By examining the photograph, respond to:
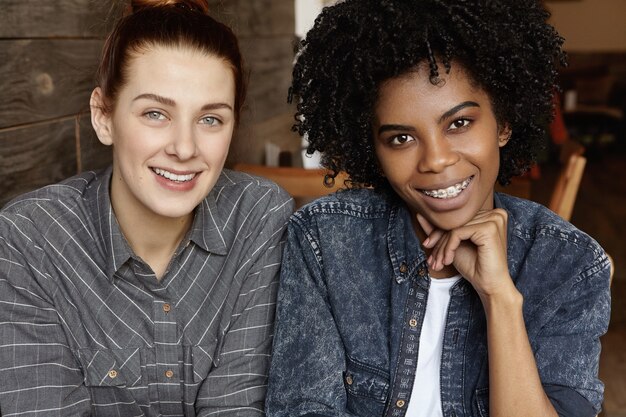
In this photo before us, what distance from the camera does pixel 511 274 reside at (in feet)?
4.90

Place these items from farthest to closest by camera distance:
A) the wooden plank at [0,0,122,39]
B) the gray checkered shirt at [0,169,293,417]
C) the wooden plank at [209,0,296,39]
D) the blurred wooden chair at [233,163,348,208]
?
the wooden plank at [209,0,296,39] < the blurred wooden chair at [233,163,348,208] < the wooden plank at [0,0,122,39] < the gray checkered shirt at [0,169,293,417]

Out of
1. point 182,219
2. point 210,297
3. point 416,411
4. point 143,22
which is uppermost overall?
point 143,22

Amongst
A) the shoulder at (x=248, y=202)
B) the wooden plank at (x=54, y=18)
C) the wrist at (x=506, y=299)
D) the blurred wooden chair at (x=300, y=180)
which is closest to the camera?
the wrist at (x=506, y=299)

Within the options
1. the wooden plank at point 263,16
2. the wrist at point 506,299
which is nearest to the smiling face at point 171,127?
the wrist at point 506,299

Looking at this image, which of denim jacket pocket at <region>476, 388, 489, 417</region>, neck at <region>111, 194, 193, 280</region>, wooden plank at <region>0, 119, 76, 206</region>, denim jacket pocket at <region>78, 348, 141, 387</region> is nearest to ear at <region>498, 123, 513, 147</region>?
denim jacket pocket at <region>476, 388, 489, 417</region>

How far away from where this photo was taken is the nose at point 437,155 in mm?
1390

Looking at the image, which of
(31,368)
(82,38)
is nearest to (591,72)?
(82,38)

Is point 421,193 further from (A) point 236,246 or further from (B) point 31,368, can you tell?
(B) point 31,368

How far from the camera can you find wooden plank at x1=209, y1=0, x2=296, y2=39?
10.5ft

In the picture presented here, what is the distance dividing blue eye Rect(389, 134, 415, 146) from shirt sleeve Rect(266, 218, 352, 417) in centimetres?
27

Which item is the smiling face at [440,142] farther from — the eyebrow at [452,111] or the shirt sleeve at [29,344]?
the shirt sleeve at [29,344]

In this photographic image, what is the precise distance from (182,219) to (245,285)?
8.1 inches

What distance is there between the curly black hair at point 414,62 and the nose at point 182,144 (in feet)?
0.70

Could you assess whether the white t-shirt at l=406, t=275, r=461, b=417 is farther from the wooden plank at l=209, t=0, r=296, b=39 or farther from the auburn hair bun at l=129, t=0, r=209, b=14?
the wooden plank at l=209, t=0, r=296, b=39
